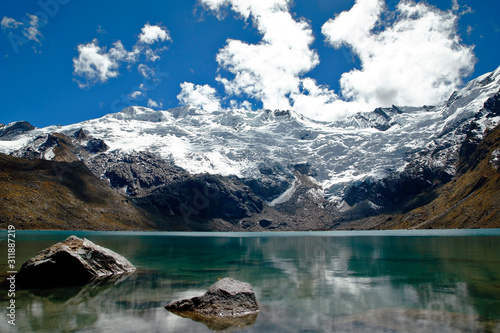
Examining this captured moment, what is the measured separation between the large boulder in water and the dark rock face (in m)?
16.7

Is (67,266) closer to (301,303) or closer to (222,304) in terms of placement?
(222,304)

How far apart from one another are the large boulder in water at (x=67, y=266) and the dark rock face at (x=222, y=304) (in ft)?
54.8

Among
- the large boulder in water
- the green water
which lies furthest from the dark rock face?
the large boulder in water

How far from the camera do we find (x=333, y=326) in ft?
74.1

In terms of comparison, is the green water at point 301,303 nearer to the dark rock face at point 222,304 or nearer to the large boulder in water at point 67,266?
the dark rock face at point 222,304

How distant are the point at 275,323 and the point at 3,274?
3391 cm

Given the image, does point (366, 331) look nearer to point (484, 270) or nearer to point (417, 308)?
point (417, 308)

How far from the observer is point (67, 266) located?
124ft

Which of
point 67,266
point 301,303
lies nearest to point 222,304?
point 301,303

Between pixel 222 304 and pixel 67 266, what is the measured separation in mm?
20858

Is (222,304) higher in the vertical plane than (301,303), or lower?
higher

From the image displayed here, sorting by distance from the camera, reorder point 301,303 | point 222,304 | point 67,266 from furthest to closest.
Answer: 1. point 67,266
2. point 301,303
3. point 222,304

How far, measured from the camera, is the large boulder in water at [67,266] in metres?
35.7

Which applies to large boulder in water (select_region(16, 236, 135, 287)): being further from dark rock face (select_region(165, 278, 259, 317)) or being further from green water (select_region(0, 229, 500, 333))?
dark rock face (select_region(165, 278, 259, 317))
